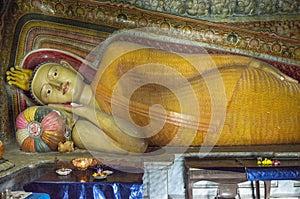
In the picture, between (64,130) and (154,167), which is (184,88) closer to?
(154,167)

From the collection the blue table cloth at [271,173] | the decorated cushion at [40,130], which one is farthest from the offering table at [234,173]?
the decorated cushion at [40,130]

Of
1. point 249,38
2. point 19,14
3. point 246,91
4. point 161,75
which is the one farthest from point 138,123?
point 19,14

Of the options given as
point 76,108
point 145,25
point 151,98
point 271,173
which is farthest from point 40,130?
point 271,173

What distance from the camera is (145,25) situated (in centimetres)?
506

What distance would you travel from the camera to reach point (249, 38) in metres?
4.98

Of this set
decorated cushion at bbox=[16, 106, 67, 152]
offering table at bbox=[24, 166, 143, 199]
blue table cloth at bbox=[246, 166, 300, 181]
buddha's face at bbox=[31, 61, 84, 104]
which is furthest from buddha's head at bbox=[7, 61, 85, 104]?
blue table cloth at bbox=[246, 166, 300, 181]

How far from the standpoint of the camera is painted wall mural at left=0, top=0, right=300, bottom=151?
Result: 16.3ft

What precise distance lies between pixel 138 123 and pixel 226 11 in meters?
1.77

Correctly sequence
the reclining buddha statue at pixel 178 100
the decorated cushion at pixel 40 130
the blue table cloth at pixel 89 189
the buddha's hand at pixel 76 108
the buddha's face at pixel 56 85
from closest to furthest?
the blue table cloth at pixel 89 189 → the reclining buddha statue at pixel 178 100 → the decorated cushion at pixel 40 130 → the buddha's hand at pixel 76 108 → the buddha's face at pixel 56 85

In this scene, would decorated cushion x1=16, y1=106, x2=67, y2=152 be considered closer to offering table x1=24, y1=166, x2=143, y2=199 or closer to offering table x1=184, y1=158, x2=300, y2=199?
offering table x1=24, y1=166, x2=143, y2=199

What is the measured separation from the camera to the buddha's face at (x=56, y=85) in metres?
4.74

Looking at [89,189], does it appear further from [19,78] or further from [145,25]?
[145,25]

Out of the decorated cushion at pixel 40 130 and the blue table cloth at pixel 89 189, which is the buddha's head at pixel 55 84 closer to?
the decorated cushion at pixel 40 130

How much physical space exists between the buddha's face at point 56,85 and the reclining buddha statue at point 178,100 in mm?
11
